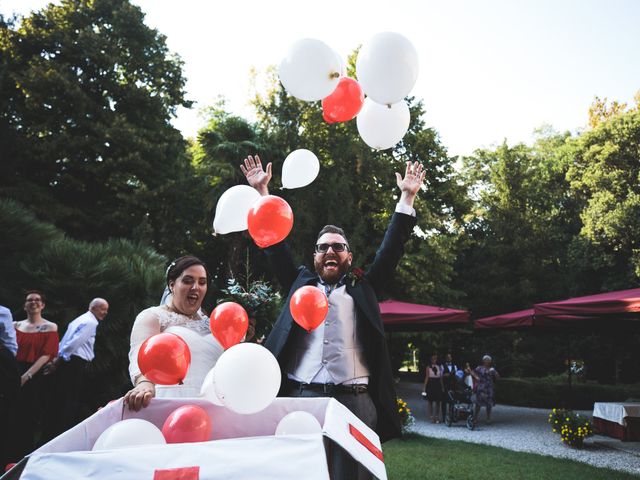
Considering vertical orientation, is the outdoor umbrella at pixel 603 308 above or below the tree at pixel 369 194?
below

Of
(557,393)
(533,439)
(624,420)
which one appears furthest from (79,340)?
(557,393)

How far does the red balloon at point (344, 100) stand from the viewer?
3615 mm

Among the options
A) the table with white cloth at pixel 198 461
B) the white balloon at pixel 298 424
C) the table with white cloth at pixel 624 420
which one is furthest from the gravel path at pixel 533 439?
the table with white cloth at pixel 198 461

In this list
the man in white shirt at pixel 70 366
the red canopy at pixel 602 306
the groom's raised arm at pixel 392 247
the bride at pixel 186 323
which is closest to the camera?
the bride at pixel 186 323

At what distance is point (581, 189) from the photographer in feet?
80.2

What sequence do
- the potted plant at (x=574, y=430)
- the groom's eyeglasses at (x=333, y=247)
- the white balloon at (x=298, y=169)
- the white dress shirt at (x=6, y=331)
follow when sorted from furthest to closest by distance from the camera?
the potted plant at (x=574, y=430), the white dress shirt at (x=6, y=331), the white balloon at (x=298, y=169), the groom's eyeglasses at (x=333, y=247)

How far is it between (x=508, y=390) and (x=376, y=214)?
782cm

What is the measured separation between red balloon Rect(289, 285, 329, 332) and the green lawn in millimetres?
3830

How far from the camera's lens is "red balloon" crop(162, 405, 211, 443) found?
1683 mm

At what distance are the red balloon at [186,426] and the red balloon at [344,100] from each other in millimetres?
2443

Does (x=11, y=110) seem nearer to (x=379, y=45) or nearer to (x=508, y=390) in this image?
(x=379, y=45)

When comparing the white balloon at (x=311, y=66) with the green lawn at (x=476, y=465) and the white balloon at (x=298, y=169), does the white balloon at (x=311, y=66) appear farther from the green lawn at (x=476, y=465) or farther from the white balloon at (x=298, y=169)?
the green lawn at (x=476, y=465)

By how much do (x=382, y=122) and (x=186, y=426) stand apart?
2.63 m

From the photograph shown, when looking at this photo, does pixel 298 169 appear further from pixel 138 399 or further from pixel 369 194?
pixel 369 194
